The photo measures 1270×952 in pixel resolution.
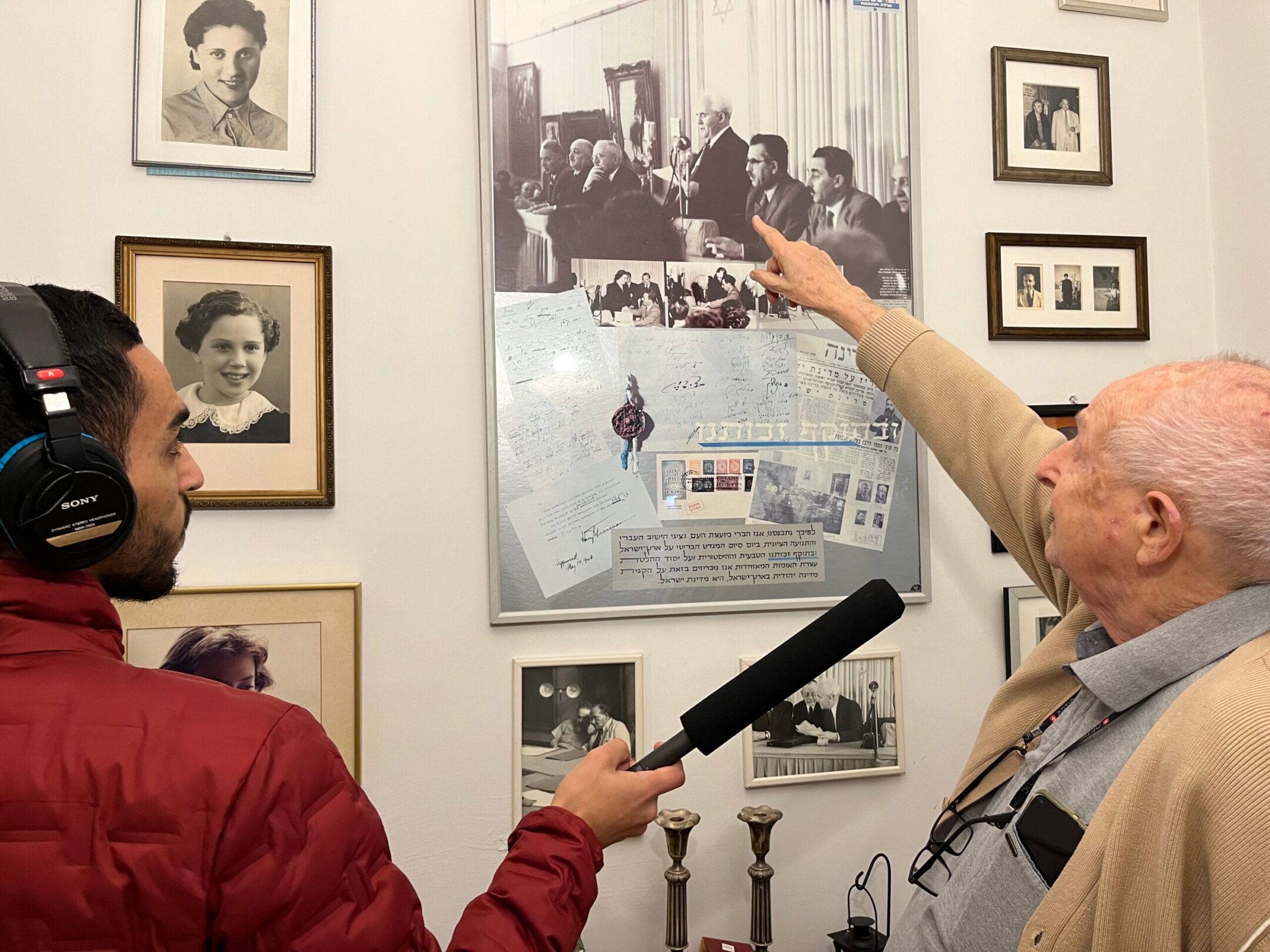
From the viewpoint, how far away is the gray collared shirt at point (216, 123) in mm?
1616

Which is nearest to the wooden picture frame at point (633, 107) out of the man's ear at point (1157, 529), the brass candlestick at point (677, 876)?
the man's ear at point (1157, 529)

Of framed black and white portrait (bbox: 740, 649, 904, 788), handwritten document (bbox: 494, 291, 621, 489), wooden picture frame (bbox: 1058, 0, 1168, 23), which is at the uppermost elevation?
wooden picture frame (bbox: 1058, 0, 1168, 23)

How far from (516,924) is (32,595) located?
524 mm

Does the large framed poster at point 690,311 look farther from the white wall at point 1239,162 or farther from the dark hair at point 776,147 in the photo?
the white wall at point 1239,162

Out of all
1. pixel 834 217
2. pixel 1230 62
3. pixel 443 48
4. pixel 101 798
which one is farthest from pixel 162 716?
pixel 1230 62

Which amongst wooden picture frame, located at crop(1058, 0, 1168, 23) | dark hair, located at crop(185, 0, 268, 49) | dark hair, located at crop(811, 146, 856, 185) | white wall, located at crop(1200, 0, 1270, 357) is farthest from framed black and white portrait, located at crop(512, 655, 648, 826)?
wooden picture frame, located at crop(1058, 0, 1168, 23)

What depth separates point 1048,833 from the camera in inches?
43.8

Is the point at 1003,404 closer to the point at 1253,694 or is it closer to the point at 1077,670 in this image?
the point at 1077,670

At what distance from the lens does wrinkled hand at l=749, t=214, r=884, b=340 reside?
1.64 meters

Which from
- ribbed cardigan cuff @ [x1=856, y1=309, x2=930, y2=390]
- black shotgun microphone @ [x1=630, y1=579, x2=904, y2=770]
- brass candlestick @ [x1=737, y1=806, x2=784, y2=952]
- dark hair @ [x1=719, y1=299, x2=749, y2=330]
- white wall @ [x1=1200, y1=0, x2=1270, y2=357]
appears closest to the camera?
black shotgun microphone @ [x1=630, y1=579, x2=904, y2=770]

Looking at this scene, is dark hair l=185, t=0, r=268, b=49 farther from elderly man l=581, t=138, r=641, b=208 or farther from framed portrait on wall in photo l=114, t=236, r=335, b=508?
elderly man l=581, t=138, r=641, b=208

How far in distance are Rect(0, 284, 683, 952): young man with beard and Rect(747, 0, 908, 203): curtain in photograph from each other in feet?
4.52

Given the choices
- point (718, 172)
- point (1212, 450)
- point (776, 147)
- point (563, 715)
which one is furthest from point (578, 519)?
point (1212, 450)

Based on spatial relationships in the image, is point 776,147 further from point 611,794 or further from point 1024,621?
point 611,794
